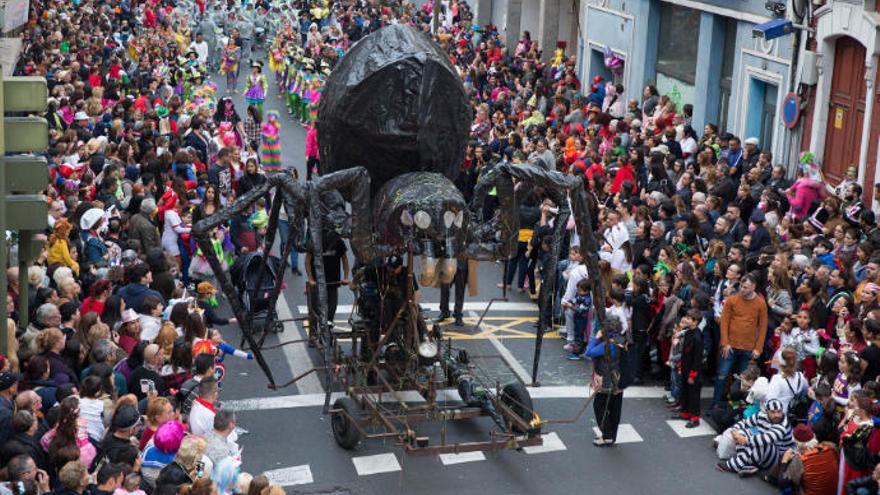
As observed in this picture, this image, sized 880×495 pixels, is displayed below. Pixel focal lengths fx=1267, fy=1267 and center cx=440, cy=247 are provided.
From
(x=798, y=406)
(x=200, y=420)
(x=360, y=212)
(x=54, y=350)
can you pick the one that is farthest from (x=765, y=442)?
(x=54, y=350)

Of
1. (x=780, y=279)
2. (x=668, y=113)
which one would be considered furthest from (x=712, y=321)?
(x=668, y=113)

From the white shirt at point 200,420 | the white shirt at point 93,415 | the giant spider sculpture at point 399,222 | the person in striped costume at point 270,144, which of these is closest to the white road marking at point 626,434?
the giant spider sculpture at point 399,222

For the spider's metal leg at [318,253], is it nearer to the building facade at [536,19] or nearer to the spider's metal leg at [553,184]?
the spider's metal leg at [553,184]

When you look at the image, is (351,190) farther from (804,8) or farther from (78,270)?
(804,8)

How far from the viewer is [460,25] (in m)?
40.9

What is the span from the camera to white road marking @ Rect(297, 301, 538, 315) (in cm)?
1681

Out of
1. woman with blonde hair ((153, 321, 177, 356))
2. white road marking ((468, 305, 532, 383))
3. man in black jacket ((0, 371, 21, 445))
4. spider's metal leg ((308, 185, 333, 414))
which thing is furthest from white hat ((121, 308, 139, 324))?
white road marking ((468, 305, 532, 383))

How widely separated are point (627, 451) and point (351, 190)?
12.5 ft

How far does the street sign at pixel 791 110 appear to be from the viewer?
64.2 ft

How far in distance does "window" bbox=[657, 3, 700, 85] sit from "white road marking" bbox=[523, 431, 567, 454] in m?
14.0

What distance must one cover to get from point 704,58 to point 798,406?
1319 cm

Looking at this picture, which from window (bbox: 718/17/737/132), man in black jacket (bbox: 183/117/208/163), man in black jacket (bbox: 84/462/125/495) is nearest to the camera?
man in black jacket (bbox: 84/462/125/495)

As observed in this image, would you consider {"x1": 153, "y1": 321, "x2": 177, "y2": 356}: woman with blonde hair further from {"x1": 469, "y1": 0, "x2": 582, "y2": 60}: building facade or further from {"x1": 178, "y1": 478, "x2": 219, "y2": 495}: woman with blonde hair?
{"x1": 469, "y1": 0, "x2": 582, "y2": 60}: building facade

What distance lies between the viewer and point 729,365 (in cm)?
1298
